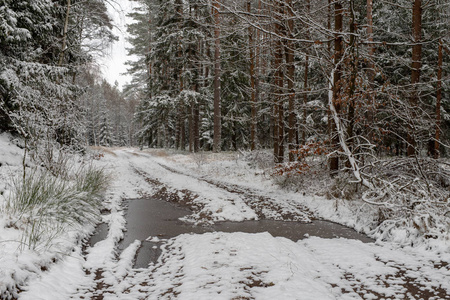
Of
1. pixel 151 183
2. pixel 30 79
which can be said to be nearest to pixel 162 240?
pixel 151 183

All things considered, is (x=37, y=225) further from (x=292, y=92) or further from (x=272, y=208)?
(x=292, y=92)

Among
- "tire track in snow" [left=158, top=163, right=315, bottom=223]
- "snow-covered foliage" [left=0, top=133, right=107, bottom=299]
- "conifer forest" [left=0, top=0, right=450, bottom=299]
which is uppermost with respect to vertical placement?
"conifer forest" [left=0, top=0, right=450, bottom=299]

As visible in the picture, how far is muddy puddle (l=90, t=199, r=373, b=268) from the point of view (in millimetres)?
5027

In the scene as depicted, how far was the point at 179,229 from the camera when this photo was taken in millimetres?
5820

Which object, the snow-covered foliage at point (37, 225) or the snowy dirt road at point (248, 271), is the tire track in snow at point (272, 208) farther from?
the snow-covered foliage at point (37, 225)

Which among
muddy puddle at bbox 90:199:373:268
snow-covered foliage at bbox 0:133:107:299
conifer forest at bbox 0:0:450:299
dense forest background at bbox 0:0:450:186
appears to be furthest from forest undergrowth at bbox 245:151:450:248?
snow-covered foliage at bbox 0:133:107:299

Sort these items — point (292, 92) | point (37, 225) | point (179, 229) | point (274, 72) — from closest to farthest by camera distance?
point (37, 225) < point (179, 229) < point (292, 92) < point (274, 72)

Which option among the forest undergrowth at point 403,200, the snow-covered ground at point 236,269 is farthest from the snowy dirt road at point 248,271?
the forest undergrowth at point 403,200

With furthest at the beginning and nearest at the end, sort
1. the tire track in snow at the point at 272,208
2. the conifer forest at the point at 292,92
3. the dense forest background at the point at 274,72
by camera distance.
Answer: the dense forest background at the point at 274,72
the tire track in snow at the point at 272,208
the conifer forest at the point at 292,92

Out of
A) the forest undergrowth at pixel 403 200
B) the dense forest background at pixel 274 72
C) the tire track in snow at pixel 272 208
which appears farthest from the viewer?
the dense forest background at pixel 274 72

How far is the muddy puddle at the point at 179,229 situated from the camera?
5.03 metres

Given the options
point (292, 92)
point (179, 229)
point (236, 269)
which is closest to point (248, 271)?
point (236, 269)

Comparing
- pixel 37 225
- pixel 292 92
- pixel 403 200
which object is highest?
pixel 292 92

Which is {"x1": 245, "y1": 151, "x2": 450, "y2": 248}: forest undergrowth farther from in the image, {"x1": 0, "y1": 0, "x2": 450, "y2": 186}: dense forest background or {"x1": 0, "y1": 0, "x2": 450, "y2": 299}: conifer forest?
{"x1": 0, "y1": 0, "x2": 450, "y2": 186}: dense forest background
